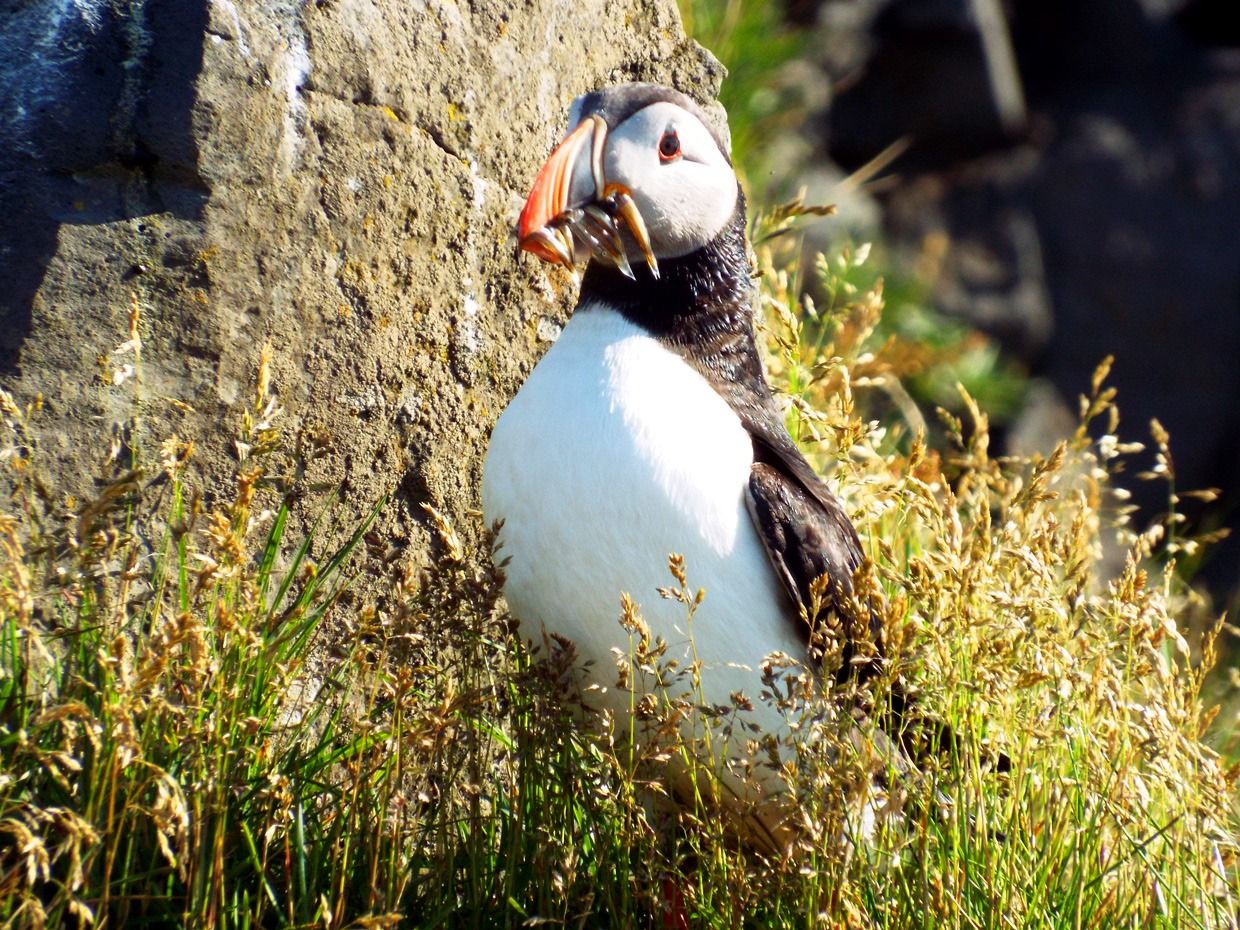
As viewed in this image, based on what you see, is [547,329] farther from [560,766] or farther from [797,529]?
[560,766]

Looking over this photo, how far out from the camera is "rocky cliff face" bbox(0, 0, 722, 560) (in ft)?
8.82

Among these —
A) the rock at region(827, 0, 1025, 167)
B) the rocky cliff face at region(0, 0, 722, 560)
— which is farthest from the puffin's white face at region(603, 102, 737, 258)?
the rock at region(827, 0, 1025, 167)

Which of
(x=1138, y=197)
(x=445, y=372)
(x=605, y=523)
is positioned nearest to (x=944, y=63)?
(x=1138, y=197)

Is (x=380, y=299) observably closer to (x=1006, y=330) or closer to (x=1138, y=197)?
(x=1006, y=330)

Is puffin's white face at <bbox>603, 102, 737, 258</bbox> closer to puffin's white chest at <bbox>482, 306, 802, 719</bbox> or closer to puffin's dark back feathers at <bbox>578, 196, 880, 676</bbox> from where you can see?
puffin's dark back feathers at <bbox>578, 196, 880, 676</bbox>

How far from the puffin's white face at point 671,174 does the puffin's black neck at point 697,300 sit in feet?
0.14

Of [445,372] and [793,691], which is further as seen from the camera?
[445,372]

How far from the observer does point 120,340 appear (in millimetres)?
2711

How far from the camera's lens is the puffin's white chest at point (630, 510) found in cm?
247

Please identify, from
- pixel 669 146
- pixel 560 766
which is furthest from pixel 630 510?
pixel 669 146

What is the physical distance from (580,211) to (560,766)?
0.94 m

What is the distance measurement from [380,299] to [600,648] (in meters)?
0.93

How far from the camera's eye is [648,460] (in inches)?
97.0

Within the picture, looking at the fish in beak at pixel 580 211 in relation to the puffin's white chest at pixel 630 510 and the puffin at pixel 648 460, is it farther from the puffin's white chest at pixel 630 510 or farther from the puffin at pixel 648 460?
the puffin's white chest at pixel 630 510
